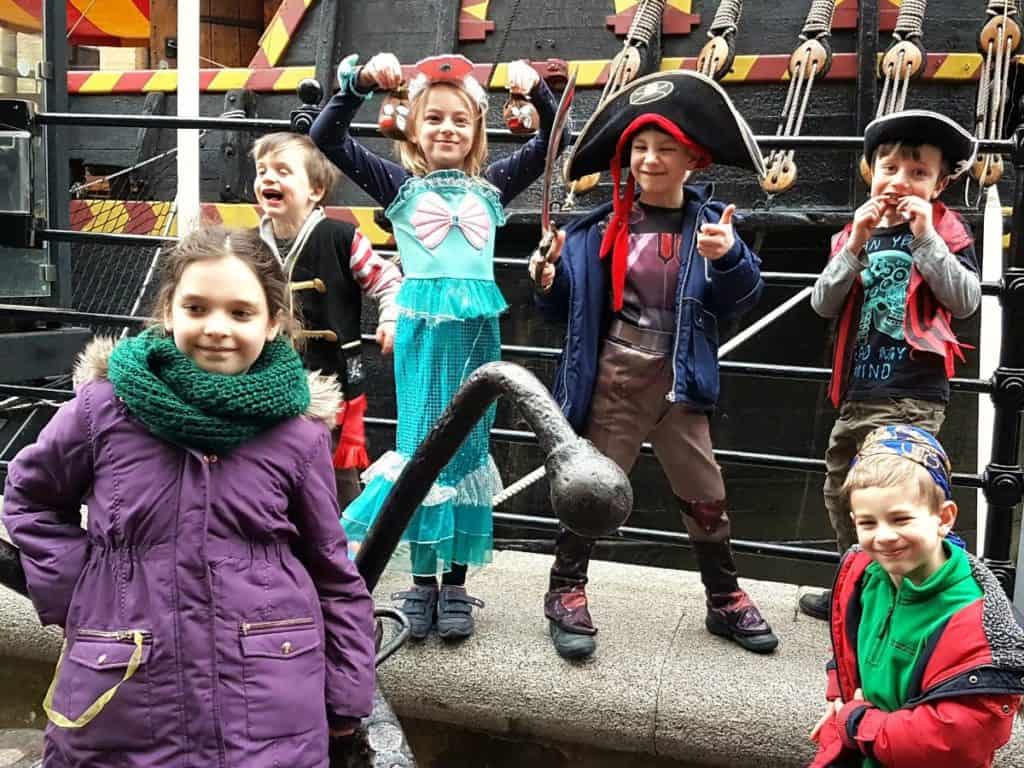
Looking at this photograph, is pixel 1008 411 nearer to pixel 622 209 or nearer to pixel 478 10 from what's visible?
pixel 622 209

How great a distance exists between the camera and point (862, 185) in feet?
16.7

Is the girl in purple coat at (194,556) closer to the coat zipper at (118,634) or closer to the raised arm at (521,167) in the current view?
the coat zipper at (118,634)

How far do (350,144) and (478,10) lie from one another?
3346 millimetres

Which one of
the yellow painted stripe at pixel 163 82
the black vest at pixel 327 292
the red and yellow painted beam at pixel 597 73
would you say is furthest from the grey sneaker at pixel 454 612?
the yellow painted stripe at pixel 163 82

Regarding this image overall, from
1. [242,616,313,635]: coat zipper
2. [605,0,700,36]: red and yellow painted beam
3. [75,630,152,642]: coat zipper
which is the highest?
[605,0,700,36]: red and yellow painted beam

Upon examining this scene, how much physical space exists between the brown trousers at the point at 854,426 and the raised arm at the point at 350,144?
1208 millimetres

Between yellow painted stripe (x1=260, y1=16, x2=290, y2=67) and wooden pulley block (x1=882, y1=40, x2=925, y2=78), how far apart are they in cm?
324

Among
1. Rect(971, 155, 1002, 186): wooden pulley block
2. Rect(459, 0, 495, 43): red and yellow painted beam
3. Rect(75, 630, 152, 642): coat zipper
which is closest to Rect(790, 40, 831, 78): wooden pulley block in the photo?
Rect(971, 155, 1002, 186): wooden pulley block

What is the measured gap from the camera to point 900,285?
2330 mm

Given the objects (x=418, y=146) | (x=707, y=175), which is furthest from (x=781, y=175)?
(x=418, y=146)

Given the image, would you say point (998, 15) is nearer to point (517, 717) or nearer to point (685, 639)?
point (685, 639)

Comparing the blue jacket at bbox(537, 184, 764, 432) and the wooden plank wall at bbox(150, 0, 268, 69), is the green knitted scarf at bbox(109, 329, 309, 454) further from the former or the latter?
the wooden plank wall at bbox(150, 0, 268, 69)

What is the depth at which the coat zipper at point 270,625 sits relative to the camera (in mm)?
1427

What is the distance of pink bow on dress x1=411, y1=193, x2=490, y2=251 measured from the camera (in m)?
2.45
